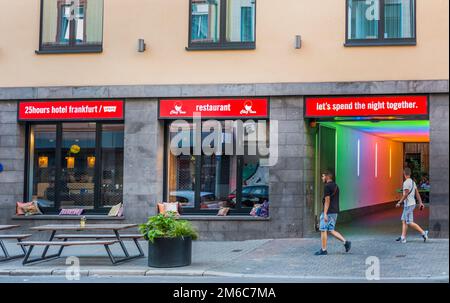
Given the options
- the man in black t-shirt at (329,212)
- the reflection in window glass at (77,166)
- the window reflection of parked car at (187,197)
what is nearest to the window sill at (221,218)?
the window reflection of parked car at (187,197)

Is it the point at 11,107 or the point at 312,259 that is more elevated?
the point at 11,107

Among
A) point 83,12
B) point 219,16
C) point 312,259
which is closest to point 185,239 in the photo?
point 312,259

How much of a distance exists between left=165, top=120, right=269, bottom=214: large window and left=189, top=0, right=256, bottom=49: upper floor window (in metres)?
2.07

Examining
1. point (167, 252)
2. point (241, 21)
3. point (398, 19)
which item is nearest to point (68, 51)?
point (241, 21)

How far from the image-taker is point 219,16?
15.8 meters

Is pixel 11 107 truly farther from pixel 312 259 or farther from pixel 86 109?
pixel 312 259

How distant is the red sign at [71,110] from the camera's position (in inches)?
627

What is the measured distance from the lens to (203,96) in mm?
15492

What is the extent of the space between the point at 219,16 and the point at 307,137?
3.91m

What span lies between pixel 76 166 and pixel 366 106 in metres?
7.85

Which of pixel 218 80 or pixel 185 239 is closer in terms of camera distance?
pixel 185 239

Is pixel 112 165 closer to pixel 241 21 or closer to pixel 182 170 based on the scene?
pixel 182 170
